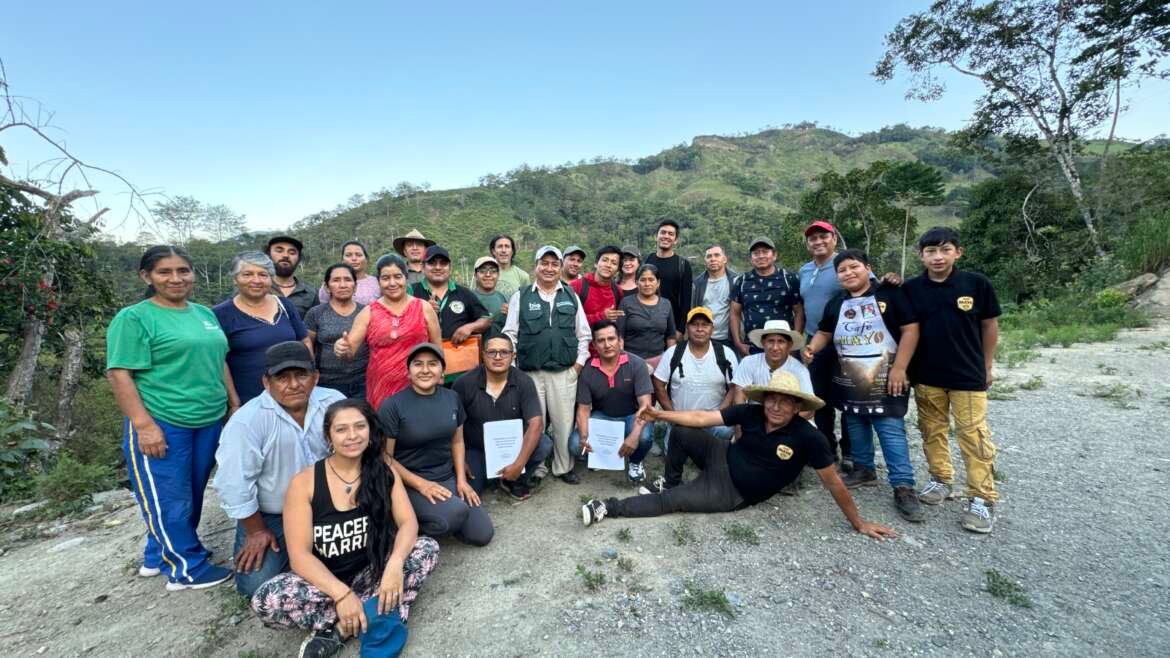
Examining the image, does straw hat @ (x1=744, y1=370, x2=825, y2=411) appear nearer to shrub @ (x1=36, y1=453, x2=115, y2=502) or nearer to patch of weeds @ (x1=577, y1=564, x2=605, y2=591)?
patch of weeds @ (x1=577, y1=564, x2=605, y2=591)

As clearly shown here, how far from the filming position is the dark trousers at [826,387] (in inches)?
171

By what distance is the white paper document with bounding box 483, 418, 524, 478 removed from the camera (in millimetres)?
4184

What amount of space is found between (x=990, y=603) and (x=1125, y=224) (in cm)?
2102

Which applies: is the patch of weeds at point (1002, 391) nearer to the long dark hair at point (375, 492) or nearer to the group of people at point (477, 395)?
the group of people at point (477, 395)

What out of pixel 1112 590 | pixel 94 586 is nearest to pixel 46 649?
pixel 94 586

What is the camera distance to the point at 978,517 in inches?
140

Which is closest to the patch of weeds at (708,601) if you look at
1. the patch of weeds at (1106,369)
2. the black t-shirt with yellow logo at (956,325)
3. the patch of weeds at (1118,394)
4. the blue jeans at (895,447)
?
the blue jeans at (895,447)

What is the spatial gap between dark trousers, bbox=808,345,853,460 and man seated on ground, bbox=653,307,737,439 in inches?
29.6

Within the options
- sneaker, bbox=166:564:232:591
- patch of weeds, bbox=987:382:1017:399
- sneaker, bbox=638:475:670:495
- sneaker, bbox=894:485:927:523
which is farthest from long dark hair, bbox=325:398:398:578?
patch of weeds, bbox=987:382:1017:399

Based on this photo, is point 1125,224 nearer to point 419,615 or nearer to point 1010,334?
point 1010,334

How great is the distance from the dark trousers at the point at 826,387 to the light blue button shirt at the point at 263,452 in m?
3.98

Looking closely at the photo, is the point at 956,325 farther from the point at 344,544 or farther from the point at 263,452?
the point at 263,452

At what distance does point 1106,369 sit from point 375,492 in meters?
11.5

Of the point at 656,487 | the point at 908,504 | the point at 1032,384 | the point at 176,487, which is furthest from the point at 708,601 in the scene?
the point at 1032,384
